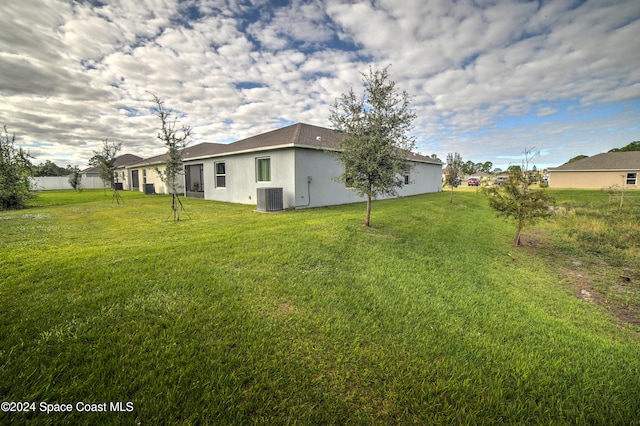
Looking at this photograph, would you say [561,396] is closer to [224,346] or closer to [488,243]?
[224,346]

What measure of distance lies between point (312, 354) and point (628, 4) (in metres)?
10.8

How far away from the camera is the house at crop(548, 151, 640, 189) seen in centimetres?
2845

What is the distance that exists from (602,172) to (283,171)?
1570 inches

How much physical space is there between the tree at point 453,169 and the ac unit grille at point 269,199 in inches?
555

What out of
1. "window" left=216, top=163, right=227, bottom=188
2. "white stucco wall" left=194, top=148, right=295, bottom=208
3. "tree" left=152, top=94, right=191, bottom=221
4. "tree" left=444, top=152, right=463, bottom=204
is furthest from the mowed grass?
"tree" left=444, top=152, right=463, bottom=204

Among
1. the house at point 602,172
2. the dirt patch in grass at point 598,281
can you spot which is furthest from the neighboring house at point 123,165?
the house at point 602,172

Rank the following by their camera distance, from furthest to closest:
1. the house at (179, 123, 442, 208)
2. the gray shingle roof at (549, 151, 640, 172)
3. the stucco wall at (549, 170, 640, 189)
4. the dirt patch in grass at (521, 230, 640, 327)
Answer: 1. the stucco wall at (549, 170, 640, 189)
2. the gray shingle roof at (549, 151, 640, 172)
3. the house at (179, 123, 442, 208)
4. the dirt patch in grass at (521, 230, 640, 327)

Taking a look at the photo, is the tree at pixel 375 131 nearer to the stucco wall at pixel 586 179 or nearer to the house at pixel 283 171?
the house at pixel 283 171

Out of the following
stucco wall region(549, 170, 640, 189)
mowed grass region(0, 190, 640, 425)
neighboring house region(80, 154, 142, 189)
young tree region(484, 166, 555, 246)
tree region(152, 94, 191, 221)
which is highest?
neighboring house region(80, 154, 142, 189)

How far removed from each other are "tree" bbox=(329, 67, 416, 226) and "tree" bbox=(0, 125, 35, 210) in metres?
16.9

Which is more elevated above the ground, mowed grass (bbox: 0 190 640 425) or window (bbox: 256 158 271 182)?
window (bbox: 256 158 271 182)

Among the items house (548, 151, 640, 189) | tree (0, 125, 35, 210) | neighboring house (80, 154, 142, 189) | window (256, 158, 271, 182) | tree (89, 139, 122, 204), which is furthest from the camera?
neighboring house (80, 154, 142, 189)

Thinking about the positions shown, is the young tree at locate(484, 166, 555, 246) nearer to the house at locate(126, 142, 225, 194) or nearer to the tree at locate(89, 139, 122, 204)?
the tree at locate(89, 139, 122, 204)

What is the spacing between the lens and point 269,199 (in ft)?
38.0
